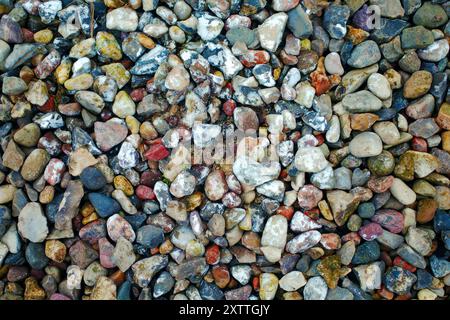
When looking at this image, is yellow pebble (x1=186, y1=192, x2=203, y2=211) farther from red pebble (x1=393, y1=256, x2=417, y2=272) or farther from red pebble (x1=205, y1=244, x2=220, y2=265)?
red pebble (x1=393, y1=256, x2=417, y2=272)

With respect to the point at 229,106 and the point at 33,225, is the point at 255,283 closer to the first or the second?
the point at 229,106

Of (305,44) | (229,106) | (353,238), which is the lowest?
(353,238)

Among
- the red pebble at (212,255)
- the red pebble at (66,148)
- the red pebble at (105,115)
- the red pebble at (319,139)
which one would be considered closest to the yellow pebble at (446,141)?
the red pebble at (319,139)

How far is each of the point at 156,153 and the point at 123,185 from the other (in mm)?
133

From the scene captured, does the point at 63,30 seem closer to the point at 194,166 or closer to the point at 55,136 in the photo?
the point at 55,136

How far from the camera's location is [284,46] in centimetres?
148

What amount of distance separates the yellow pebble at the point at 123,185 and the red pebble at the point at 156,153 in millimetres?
94

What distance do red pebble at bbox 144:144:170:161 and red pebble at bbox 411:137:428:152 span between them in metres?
0.72

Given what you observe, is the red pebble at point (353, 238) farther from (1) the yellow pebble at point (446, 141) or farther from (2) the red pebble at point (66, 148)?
(2) the red pebble at point (66, 148)

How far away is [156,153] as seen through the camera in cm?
141

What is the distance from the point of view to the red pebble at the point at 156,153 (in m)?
1.40

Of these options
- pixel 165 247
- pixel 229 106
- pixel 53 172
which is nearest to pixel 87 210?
pixel 53 172
